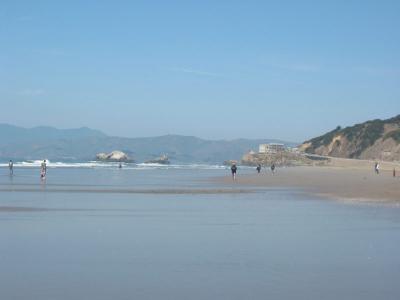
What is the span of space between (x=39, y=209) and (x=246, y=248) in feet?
31.3

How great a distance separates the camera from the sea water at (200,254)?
795cm

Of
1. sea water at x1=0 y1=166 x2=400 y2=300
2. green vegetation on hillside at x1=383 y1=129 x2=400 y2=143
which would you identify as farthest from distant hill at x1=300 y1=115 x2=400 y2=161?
sea water at x1=0 y1=166 x2=400 y2=300

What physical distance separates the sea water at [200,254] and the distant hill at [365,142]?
69.8 metres

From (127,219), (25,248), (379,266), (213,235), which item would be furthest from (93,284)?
(127,219)

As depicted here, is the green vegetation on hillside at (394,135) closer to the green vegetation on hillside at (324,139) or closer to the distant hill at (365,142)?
the distant hill at (365,142)

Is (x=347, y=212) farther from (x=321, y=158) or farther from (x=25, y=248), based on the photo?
(x=321, y=158)

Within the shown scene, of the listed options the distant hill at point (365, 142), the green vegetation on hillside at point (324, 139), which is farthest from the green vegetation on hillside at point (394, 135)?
the green vegetation on hillside at point (324, 139)

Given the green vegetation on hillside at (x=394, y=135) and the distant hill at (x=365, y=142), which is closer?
the distant hill at (x=365, y=142)

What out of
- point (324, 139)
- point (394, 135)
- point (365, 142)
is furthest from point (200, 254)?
point (324, 139)

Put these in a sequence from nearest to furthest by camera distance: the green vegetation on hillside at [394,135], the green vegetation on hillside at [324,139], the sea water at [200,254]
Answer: the sea water at [200,254] < the green vegetation on hillside at [394,135] < the green vegetation on hillside at [324,139]

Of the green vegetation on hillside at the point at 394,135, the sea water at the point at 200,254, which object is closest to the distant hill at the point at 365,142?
the green vegetation on hillside at the point at 394,135

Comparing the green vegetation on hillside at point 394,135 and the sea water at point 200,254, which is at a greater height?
the green vegetation on hillside at point 394,135

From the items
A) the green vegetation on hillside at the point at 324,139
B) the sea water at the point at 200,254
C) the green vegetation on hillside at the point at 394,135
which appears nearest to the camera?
the sea water at the point at 200,254

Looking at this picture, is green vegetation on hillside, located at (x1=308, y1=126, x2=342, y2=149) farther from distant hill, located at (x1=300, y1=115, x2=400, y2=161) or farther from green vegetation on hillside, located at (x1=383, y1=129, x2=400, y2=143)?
green vegetation on hillside, located at (x1=383, y1=129, x2=400, y2=143)
